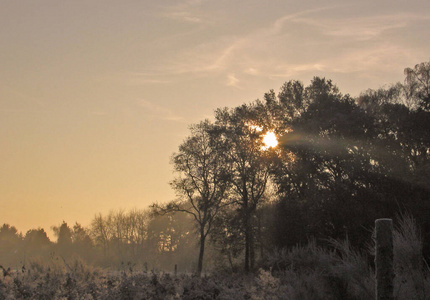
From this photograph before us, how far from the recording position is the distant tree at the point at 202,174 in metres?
45.8

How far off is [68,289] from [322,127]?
28.8m

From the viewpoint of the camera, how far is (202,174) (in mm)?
46656

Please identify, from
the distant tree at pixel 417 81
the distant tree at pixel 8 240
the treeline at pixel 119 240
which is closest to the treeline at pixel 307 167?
the distant tree at pixel 417 81

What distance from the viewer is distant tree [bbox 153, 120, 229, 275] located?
45844 mm

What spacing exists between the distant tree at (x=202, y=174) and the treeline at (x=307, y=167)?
95 mm

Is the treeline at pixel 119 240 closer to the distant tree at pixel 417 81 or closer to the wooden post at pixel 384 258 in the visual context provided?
the distant tree at pixel 417 81

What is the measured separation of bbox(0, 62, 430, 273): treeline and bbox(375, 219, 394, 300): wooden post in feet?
66.0

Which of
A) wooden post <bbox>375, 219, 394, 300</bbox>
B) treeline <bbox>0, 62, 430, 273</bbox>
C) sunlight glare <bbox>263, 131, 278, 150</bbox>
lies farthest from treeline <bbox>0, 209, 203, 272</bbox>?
wooden post <bbox>375, 219, 394, 300</bbox>

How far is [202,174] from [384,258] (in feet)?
129

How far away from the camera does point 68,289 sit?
1320 cm

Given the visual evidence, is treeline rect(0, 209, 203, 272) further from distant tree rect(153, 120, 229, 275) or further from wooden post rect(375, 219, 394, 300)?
wooden post rect(375, 219, 394, 300)

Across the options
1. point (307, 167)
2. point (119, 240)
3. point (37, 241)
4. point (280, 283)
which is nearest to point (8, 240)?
point (37, 241)

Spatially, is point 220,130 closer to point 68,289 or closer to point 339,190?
point 339,190

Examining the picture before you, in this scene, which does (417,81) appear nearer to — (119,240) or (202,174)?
(202,174)
